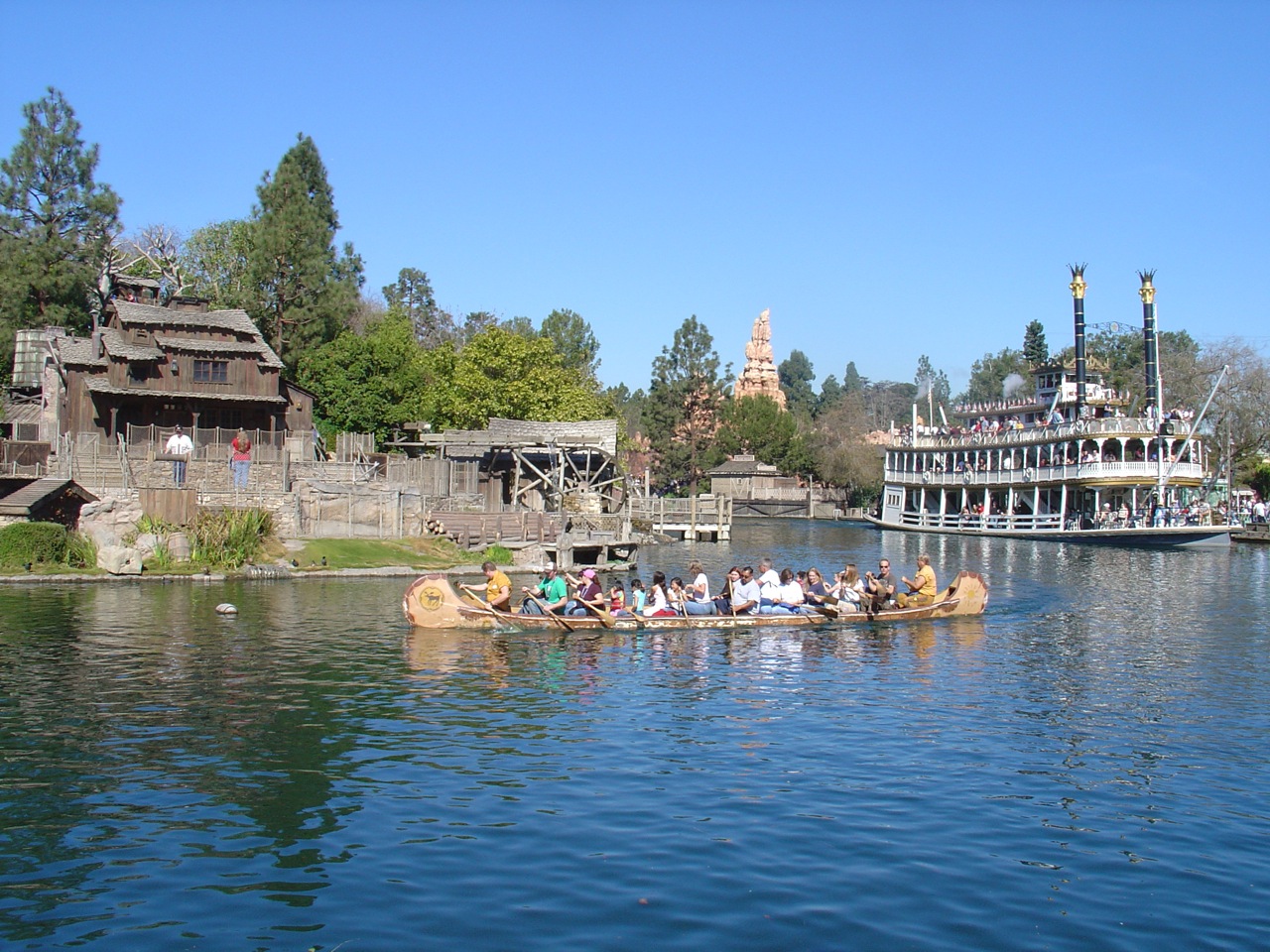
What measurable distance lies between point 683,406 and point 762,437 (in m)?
9.85

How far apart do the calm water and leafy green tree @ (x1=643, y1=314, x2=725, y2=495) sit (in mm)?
82873

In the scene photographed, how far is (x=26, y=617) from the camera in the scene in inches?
1105

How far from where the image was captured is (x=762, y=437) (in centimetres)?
11606

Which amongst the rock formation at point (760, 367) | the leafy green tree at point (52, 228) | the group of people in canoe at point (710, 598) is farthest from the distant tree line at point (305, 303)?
the rock formation at point (760, 367)

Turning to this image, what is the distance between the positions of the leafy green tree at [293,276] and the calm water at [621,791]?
4232cm

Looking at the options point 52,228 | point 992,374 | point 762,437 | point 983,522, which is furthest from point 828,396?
point 52,228

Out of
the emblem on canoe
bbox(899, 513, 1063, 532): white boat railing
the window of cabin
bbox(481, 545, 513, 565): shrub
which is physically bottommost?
the emblem on canoe

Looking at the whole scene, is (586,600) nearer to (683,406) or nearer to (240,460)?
(240,460)

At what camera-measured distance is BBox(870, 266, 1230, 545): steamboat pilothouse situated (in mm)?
→ 66562

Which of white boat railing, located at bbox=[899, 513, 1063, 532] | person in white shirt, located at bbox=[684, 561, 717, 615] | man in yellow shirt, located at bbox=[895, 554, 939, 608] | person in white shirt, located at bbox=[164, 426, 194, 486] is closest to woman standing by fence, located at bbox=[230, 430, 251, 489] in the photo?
person in white shirt, located at bbox=[164, 426, 194, 486]

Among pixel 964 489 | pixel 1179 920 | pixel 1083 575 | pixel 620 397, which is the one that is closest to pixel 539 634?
pixel 1179 920

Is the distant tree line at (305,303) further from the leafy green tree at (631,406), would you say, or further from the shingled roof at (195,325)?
the leafy green tree at (631,406)

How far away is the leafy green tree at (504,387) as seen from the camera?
62781 mm

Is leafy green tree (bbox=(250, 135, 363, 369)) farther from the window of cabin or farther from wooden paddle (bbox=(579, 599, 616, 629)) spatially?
wooden paddle (bbox=(579, 599, 616, 629))
